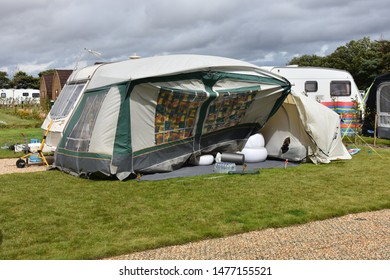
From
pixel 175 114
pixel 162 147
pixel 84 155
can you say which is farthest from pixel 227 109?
pixel 84 155

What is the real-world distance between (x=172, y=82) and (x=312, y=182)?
125 inches

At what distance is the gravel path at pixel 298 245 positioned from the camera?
14.2ft

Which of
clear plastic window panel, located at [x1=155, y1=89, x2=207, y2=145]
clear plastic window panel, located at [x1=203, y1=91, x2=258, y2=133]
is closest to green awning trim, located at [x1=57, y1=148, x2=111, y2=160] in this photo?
clear plastic window panel, located at [x1=155, y1=89, x2=207, y2=145]

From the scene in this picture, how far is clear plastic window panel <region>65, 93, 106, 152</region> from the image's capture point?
8266mm

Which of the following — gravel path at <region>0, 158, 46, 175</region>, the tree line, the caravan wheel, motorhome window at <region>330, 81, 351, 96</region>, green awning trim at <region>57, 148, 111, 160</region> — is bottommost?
gravel path at <region>0, 158, 46, 175</region>

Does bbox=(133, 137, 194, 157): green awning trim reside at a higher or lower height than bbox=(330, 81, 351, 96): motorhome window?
lower

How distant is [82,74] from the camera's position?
10047 mm

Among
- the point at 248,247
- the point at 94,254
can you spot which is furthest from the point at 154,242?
the point at 248,247

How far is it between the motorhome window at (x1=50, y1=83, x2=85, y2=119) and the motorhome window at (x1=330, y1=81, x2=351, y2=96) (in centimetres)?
964

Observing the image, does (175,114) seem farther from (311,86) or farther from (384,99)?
(384,99)

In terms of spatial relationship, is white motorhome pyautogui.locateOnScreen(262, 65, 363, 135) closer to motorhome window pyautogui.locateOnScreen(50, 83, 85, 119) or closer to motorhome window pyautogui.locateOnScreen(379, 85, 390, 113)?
motorhome window pyautogui.locateOnScreen(379, 85, 390, 113)

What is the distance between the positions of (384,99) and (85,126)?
446 inches

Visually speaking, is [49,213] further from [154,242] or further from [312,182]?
[312,182]

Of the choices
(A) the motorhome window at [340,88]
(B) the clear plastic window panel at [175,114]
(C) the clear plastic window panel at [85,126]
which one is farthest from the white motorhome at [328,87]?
(C) the clear plastic window panel at [85,126]
